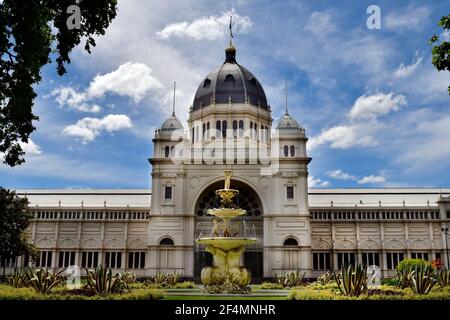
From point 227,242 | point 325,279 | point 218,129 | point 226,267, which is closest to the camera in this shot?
point 227,242

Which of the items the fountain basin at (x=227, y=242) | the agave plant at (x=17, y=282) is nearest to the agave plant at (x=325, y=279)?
the fountain basin at (x=227, y=242)

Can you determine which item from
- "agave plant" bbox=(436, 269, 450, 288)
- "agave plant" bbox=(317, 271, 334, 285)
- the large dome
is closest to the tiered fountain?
"agave plant" bbox=(317, 271, 334, 285)

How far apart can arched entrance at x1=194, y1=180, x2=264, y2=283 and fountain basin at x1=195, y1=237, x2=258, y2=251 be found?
1114 inches

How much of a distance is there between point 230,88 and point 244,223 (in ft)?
68.0

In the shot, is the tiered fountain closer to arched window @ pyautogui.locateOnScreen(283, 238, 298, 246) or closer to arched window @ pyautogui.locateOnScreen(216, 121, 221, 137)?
arched window @ pyautogui.locateOnScreen(283, 238, 298, 246)

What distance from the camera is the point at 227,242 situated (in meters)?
30.8

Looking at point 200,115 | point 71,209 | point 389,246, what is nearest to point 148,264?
point 71,209

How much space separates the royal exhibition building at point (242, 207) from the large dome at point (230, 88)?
0.16 meters

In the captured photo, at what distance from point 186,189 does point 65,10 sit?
43412mm

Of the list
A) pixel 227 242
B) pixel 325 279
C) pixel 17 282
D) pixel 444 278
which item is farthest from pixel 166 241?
pixel 444 278

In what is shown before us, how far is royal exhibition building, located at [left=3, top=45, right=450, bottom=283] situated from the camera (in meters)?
59.5

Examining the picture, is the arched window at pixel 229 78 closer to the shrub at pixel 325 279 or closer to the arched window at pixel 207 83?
the arched window at pixel 207 83

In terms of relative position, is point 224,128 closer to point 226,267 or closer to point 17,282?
point 226,267

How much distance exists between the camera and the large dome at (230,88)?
70.3 m
